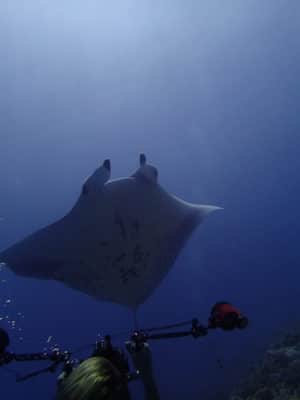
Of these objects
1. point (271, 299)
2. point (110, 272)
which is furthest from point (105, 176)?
point (271, 299)

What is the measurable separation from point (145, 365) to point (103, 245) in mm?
1554

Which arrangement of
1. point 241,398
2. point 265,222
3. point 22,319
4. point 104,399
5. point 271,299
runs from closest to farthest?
point 104,399, point 241,398, point 271,299, point 22,319, point 265,222

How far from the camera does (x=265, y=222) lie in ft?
234

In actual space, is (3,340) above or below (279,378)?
above

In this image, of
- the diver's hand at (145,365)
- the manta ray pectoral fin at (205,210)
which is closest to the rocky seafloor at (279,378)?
the manta ray pectoral fin at (205,210)

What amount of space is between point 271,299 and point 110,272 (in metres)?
47.2

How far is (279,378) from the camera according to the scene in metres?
10.3

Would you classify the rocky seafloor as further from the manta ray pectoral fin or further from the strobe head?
the strobe head

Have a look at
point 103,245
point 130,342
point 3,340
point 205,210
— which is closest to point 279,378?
point 205,210

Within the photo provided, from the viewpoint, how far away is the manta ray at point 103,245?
4246 mm

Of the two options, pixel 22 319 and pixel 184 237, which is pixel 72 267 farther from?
pixel 22 319

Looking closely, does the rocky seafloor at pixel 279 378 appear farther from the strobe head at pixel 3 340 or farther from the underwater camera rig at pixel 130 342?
the strobe head at pixel 3 340

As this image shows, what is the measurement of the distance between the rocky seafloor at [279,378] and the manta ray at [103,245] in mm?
6651

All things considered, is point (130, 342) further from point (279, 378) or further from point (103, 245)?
point (279, 378)
